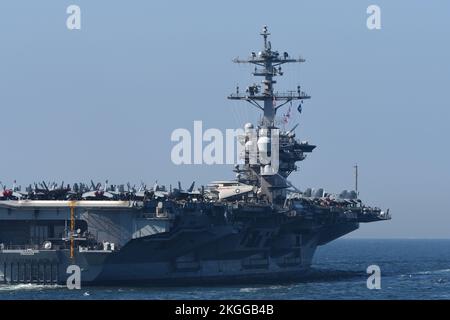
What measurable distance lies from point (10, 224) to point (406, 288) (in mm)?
16606

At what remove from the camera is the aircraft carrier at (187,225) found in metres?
48.0

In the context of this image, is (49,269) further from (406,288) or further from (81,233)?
(406,288)

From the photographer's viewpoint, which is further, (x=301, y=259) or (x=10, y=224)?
(x=301, y=259)

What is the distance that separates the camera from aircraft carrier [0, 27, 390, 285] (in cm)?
4797

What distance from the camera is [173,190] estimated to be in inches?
2076

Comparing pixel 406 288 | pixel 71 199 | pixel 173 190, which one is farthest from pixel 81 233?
pixel 406 288

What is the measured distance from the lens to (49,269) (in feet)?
157

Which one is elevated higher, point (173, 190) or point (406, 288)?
point (173, 190)

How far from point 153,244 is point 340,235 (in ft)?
57.0

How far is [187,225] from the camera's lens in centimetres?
4928
